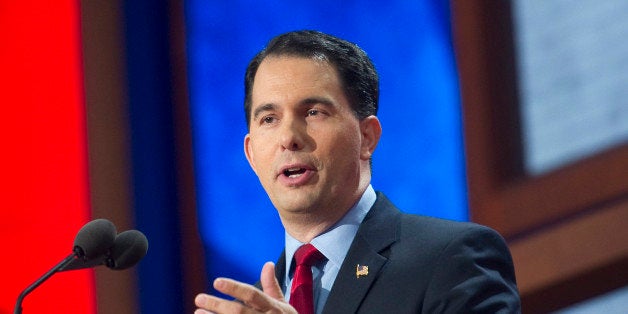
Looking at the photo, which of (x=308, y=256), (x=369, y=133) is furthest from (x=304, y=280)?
(x=369, y=133)

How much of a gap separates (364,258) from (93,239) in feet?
1.81

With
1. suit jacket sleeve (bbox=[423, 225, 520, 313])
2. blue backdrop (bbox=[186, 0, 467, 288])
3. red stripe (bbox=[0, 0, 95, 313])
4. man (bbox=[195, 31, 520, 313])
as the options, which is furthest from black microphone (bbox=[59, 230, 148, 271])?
red stripe (bbox=[0, 0, 95, 313])

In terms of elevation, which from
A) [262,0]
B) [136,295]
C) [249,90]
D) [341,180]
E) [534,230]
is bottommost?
[136,295]

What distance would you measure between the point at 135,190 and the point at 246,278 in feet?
1.55

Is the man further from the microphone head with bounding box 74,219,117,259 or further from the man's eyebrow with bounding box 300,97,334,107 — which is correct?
the microphone head with bounding box 74,219,117,259

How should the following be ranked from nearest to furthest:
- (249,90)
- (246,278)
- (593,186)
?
1. (249,90)
2. (593,186)
3. (246,278)

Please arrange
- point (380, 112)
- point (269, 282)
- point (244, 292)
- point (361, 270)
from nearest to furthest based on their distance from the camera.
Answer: point (244, 292)
point (269, 282)
point (361, 270)
point (380, 112)

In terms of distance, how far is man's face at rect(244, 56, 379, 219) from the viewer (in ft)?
7.14

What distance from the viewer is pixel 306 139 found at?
7.19 feet

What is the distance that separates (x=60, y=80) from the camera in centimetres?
343

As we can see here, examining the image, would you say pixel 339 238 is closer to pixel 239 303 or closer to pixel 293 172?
pixel 293 172

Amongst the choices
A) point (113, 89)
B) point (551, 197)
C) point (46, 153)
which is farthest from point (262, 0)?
point (551, 197)

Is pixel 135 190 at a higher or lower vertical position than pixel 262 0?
lower

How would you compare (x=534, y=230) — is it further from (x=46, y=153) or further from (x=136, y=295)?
(x=46, y=153)
